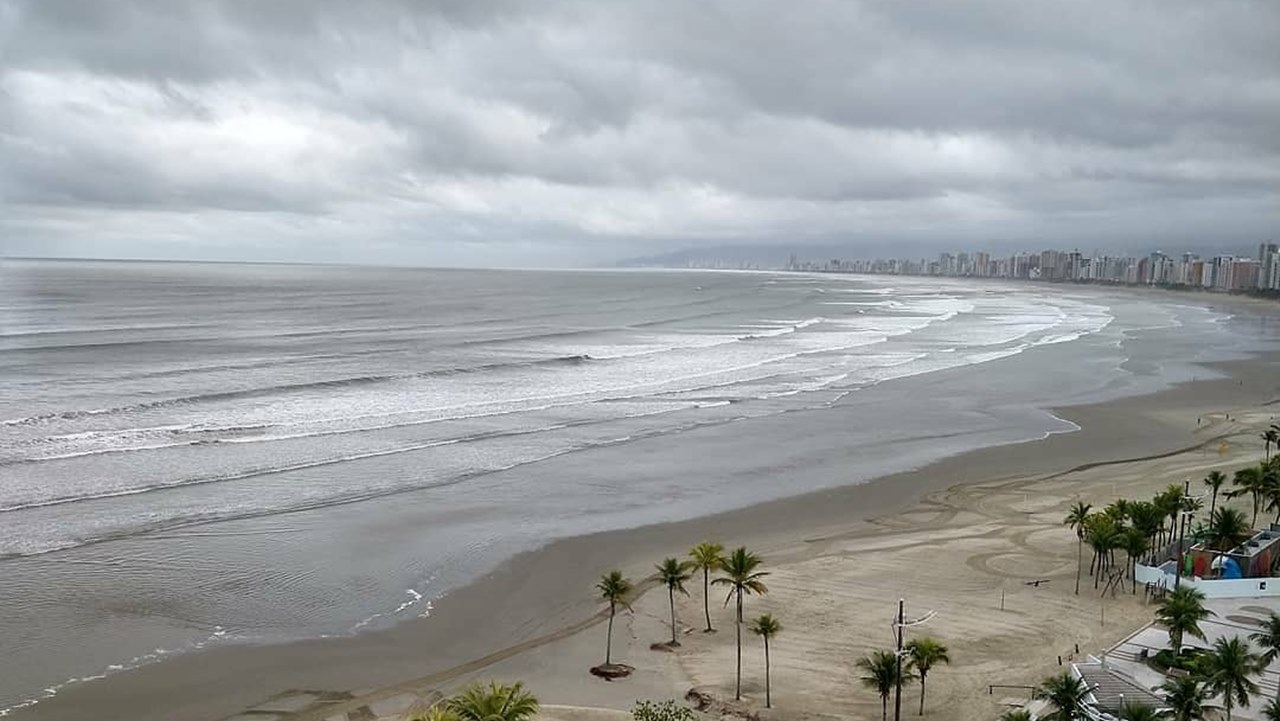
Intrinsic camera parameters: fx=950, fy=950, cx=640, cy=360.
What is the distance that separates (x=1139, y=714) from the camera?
55.7 feet

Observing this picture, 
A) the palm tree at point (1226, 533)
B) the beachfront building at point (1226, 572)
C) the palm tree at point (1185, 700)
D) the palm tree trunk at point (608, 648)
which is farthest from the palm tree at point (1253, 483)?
the palm tree trunk at point (608, 648)

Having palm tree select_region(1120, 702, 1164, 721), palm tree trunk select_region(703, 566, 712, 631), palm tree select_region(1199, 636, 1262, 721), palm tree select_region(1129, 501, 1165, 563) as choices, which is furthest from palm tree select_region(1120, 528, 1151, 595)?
palm tree trunk select_region(703, 566, 712, 631)

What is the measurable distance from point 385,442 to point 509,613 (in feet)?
69.0

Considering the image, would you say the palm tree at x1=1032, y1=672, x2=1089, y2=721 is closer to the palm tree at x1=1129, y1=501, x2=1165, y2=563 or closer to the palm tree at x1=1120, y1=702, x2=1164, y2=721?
the palm tree at x1=1120, y1=702, x2=1164, y2=721

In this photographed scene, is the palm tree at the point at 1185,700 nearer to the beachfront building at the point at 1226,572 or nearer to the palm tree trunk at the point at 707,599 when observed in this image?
the beachfront building at the point at 1226,572

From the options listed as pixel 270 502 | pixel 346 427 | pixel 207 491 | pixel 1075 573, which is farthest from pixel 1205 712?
pixel 346 427

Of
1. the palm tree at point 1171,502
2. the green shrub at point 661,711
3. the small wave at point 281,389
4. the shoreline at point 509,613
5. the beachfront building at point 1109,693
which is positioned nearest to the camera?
the beachfront building at point 1109,693

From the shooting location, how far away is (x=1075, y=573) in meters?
29.4

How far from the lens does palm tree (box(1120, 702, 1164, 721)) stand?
55.7 ft

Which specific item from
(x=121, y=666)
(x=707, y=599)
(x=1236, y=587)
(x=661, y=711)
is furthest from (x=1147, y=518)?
(x=121, y=666)

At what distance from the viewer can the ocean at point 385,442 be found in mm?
27203

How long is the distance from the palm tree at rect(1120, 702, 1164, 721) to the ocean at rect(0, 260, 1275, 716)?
58.8ft

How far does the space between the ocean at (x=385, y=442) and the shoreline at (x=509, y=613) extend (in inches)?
38.4

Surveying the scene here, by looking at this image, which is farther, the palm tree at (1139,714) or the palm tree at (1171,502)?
the palm tree at (1171,502)
